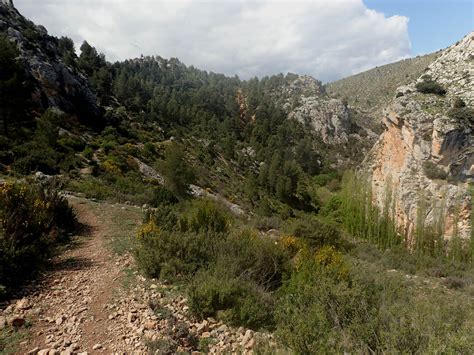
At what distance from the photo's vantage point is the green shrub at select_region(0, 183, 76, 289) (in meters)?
5.26

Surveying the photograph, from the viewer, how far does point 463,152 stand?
1975 cm

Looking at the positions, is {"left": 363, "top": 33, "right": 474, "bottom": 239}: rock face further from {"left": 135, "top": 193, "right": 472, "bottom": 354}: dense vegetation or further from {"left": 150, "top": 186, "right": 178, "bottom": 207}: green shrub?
{"left": 150, "top": 186, "right": 178, "bottom": 207}: green shrub

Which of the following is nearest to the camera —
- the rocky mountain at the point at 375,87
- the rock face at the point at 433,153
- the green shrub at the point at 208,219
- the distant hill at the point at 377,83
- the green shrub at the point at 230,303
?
the green shrub at the point at 230,303

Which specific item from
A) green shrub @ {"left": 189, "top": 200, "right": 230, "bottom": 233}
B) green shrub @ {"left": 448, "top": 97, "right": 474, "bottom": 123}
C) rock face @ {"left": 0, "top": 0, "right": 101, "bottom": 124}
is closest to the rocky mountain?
green shrub @ {"left": 448, "top": 97, "right": 474, "bottom": 123}

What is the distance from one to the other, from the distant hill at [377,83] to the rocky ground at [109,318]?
98433 millimetres

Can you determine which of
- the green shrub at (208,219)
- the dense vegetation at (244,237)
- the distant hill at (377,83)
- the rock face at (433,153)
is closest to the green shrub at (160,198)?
the dense vegetation at (244,237)

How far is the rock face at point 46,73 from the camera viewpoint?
99.1 ft

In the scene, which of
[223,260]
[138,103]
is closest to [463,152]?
[223,260]

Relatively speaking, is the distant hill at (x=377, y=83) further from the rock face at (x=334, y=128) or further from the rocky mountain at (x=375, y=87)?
the rock face at (x=334, y=128)

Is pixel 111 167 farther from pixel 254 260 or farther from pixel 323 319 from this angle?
pixel 323 319

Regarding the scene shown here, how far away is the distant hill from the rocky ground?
9843 cm

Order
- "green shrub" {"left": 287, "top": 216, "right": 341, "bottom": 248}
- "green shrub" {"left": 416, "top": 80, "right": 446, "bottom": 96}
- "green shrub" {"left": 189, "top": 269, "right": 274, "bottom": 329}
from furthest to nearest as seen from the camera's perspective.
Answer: "green shrub" {"left": 416, "top": 80, "right": 446, "bottom": 96} → "green shrub" {"left": 287, "top": 216, "right": 341, "bottom": 248} → "green shrub" {"left": 189, "top": 269, "right": 274, "bottom": 329}

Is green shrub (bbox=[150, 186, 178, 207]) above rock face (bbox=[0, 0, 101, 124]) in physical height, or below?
below

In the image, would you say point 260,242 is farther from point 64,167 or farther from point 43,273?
point 64,167
